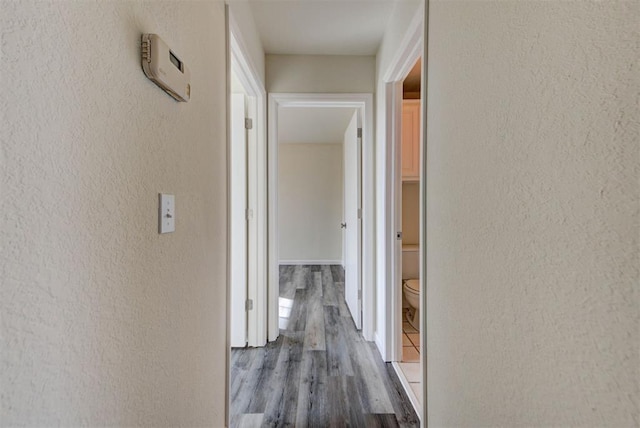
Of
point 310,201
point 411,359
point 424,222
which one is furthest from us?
point 310,201

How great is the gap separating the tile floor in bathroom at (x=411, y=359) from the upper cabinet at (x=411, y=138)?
4.33ft

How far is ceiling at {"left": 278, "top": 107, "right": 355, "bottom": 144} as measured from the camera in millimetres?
3816

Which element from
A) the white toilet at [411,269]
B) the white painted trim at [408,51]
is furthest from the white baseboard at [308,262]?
the white painted trim at [408,51]

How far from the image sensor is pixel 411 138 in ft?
9.14

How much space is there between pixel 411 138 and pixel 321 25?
120 centimetres

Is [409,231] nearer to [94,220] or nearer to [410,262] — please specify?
[410,262]

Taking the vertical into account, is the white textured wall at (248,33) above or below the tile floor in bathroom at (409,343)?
above

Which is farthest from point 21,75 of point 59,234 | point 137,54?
point 137,54

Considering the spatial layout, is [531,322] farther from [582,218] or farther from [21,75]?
[21,75]

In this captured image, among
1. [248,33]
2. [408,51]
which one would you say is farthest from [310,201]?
[408,51]

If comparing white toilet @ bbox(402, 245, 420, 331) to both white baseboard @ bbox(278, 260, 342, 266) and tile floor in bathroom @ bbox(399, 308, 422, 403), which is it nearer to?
tile floor in bathroom @ bbox(399, 308, 422, 403)

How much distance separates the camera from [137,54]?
0.74m

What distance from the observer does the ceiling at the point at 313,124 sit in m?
3.82

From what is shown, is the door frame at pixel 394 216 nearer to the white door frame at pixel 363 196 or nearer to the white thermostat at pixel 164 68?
the white door frame at pixel 363 196
